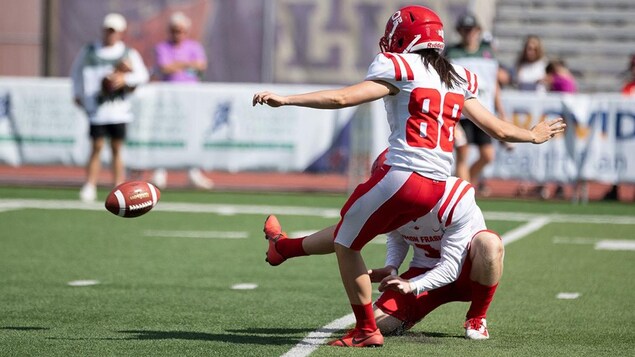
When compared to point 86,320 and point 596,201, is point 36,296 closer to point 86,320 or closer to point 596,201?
point 86,320

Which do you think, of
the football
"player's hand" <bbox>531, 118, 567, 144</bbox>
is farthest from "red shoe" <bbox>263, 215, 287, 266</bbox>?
"player's hand" <bbox>531, 118, 567, 144</bbox>

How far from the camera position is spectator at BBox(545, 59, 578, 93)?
16203 mm

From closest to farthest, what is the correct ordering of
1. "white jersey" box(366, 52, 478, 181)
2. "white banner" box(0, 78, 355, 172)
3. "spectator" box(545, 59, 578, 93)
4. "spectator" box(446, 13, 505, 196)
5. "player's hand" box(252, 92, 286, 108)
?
1. "player's hand" box(252, 92, 286, 108)
2. "white jersey" box(366, 52, 478, 181)
3. "spectator" box(446, 13, 505, 196)
4. "white banner" box(0, 78, 355, 172)
5. "spectator" box(545, 59, 578, 93)

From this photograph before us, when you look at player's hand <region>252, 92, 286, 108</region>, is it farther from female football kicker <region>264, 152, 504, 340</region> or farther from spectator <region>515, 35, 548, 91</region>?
spectator <region>515, 35, 548, 91</region>

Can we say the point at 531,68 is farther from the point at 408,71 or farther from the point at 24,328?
the point at 24,328

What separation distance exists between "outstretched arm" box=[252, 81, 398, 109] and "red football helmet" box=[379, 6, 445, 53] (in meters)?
0.27

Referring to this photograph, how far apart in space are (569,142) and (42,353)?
34.2 ft

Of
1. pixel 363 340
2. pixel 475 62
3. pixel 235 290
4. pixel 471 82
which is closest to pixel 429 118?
pixel 471 82

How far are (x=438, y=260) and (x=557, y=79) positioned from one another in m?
10.2

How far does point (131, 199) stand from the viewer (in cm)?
668

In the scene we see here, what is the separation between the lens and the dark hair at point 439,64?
6.04 meters

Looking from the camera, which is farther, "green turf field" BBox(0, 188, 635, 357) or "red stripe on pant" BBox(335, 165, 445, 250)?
"green turf field" BBox(0, 188, 635, 357)

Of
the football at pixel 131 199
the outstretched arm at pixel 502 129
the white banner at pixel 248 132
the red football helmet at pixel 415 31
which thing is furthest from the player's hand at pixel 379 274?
the white banner at pixel 248 132

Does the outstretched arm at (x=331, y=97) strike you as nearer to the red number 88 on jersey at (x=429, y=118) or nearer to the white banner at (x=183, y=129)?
the red number 88 on jersey at (x=429, y=118)
